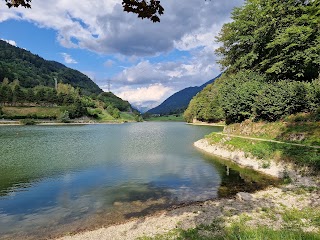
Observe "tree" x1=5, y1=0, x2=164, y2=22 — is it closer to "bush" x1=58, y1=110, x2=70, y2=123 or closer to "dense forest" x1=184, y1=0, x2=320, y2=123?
"dense forest" x1=184, y1=0, x2=320, y2=123

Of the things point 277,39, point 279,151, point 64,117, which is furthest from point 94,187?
point 64,117

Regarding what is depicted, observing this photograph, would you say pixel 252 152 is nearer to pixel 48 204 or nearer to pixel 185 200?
pixel 185 200

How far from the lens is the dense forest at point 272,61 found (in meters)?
45.5

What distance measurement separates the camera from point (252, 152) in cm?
3569

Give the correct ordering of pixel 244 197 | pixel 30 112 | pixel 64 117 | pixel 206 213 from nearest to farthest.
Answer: pixel 206 213, pixel 244 197, pixel 64 117, pixel 30 112

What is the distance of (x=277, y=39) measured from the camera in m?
51.7

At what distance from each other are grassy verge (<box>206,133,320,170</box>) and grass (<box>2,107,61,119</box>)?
545 feet

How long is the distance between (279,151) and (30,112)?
184 meters

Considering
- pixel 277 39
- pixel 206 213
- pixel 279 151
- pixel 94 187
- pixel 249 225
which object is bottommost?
pixel 94 187

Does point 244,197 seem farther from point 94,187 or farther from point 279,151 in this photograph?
point 94,187

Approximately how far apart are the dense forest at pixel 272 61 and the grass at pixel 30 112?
494 feet

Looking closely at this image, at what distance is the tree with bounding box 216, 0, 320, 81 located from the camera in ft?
161

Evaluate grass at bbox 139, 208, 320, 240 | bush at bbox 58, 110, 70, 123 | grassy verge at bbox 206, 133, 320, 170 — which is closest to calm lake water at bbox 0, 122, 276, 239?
grassy verge at bbox 206, 133, 320, 170

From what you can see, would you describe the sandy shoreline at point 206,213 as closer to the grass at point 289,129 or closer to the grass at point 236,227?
the grass at point 236,227
